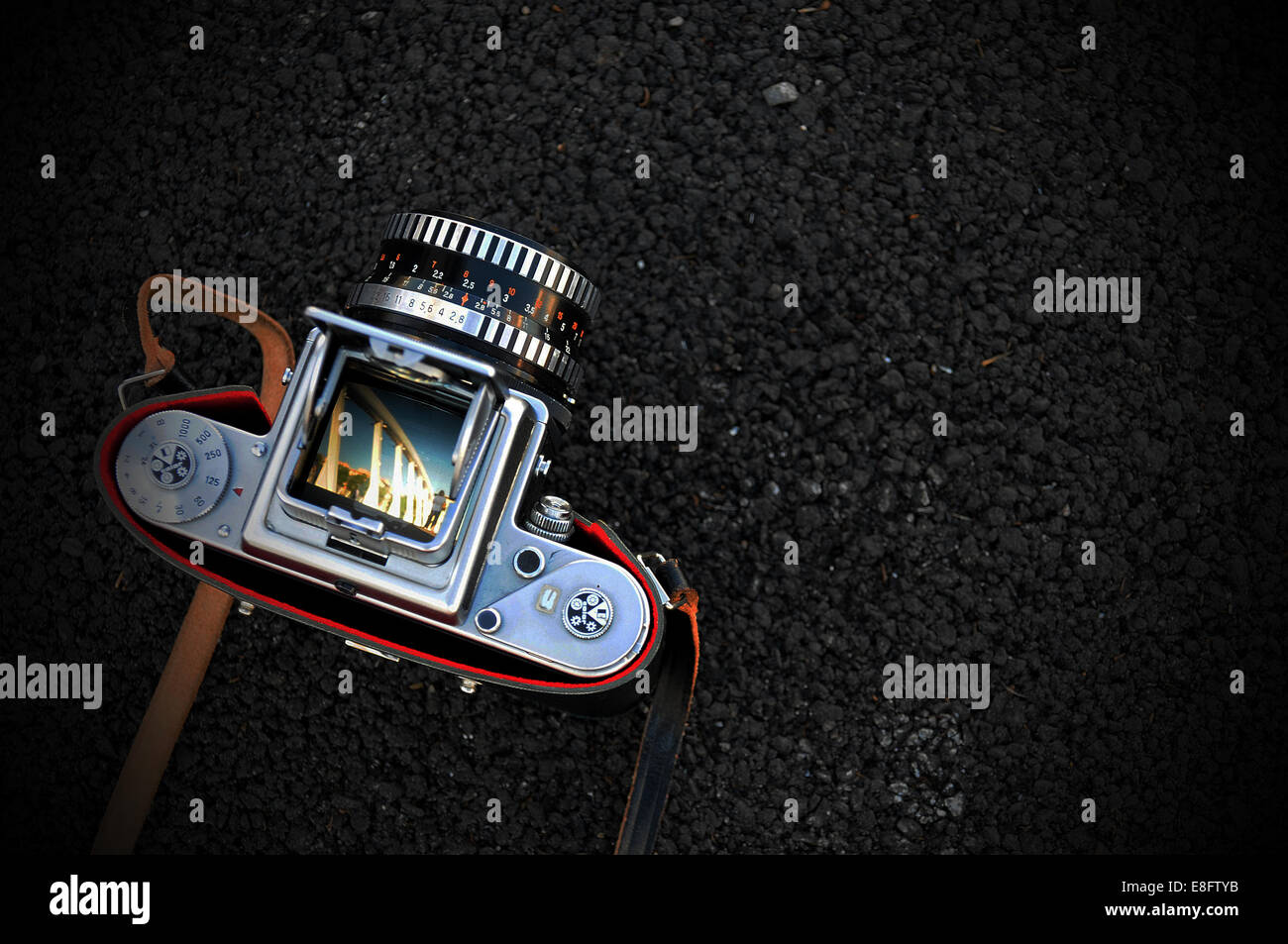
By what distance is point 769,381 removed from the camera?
6.50ft

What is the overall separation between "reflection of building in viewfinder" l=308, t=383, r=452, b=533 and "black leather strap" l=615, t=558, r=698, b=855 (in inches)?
18.1

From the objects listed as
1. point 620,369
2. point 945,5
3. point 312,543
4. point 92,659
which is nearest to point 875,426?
point 620,369

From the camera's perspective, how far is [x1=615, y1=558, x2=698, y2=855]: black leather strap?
168 cm

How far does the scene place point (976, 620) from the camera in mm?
1932

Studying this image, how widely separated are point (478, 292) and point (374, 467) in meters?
0.29

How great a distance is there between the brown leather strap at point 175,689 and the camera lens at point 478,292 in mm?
480

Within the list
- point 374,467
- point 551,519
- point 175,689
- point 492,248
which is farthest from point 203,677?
point 492,248

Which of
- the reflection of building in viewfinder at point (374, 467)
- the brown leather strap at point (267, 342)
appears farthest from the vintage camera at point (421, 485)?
the brown leather strap at point (267, 342)

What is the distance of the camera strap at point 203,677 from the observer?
5.35 ft

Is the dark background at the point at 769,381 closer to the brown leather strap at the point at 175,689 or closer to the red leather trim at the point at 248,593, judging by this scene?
the brown leather strap at the point at 175,689

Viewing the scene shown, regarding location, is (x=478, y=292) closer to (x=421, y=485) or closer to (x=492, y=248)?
(x=492, y=248)

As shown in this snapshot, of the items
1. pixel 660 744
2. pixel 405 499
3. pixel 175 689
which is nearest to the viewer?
pixel 405 499

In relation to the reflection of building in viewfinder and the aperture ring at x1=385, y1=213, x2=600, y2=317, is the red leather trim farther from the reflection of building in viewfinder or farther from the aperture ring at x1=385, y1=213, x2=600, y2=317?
the aperture ring at x1=385, y1=213, x2=600, y2=317

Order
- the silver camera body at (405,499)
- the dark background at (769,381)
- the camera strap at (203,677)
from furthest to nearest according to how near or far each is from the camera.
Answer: the dark background at (769,381)
the camera strap at (203,677)
the silver camera body at (405,499)
